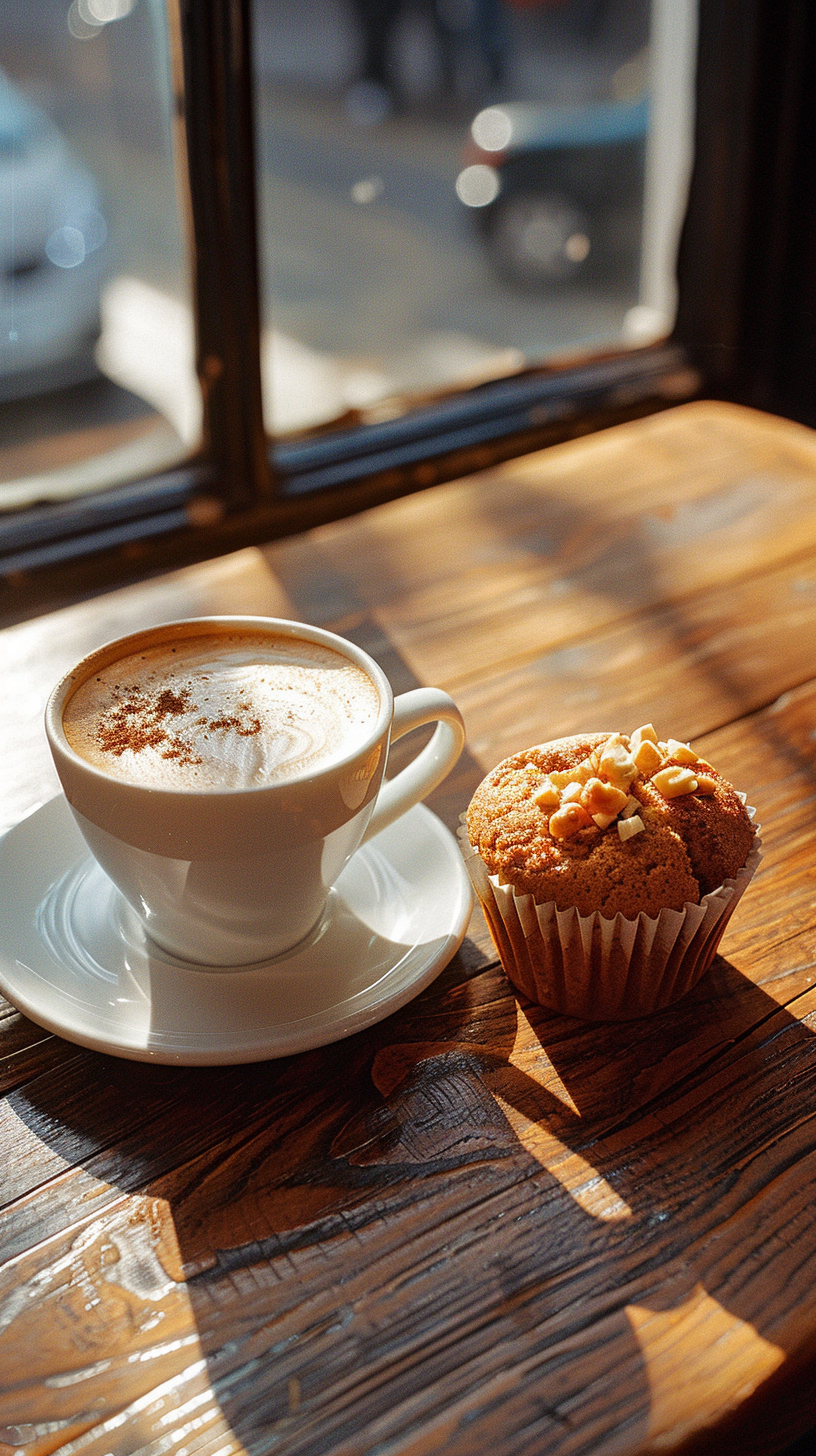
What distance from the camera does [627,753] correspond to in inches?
29.8

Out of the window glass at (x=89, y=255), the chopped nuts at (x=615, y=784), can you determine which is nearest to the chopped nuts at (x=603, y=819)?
the chopped nuts at (x=615, y=784)

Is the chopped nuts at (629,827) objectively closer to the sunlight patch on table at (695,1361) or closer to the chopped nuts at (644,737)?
the chopped nuts at (644,737)

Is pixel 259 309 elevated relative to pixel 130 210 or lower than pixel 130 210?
lower

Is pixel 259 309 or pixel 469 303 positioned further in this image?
pixel 469 303

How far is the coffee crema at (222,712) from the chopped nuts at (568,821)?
0.41 feet

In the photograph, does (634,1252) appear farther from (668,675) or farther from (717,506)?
(717,506)

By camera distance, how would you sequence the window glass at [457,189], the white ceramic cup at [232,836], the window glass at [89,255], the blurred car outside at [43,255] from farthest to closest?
the window glass at [457,189] < the blurred car outside at [43,255] < the window glass at [89,255] < the white ceramic cup at [232,836]

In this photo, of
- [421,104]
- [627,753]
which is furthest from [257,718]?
[421,104]

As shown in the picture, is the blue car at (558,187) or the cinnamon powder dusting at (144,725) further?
the blue car at (558,187)

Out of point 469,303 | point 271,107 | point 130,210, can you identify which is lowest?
point 469,303

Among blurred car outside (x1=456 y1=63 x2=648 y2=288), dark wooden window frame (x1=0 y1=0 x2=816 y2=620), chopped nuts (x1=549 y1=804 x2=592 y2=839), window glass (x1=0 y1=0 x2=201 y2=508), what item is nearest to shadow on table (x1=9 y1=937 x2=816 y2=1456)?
chopped nuts (x1=549 y1=804 x2=592 y2=839)

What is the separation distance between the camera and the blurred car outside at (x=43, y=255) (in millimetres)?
1747

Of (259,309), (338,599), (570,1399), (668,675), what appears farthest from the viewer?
(259,309)

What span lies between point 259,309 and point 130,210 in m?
0.26
